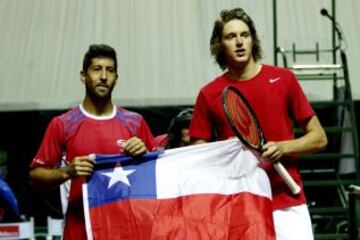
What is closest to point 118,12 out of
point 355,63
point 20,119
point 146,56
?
point 146,56

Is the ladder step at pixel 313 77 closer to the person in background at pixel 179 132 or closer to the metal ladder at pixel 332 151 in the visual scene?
the metal ladder at pixel 332 151

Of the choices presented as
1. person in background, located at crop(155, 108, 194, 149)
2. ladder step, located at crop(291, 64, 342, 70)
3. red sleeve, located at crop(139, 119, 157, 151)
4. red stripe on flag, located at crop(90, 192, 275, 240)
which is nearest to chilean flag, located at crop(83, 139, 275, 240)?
red stripe on flag, located at crop(90, 192, 275, 240)

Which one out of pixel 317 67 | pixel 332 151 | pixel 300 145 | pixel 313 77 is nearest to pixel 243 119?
pixel 300 145

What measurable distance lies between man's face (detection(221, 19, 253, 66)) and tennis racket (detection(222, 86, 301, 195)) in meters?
0.27

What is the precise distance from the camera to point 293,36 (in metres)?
11.9

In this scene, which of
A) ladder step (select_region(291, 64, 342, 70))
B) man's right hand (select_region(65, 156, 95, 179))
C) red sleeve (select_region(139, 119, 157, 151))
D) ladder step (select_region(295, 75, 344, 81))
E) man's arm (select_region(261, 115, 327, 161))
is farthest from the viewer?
ladder step (select_region(295, 75, 344, 81))

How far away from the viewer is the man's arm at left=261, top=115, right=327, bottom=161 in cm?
529

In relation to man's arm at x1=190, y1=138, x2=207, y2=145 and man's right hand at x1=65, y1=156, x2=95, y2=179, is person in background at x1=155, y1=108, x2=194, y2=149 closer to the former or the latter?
man's arm at x1=190, y1=138, x2=207, y2=145

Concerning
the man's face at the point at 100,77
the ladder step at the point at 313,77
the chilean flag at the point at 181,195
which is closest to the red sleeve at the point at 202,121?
the chilean flag at the point at 181,195

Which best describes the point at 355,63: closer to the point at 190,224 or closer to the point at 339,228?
the point at 339,228

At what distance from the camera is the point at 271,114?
5.52 m

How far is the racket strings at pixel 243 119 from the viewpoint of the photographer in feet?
17.6

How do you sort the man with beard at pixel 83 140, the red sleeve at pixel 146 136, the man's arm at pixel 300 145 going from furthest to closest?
1. the red sleeve at pixel 146 136
2. the man with beard at pixel 83 140
3. the man's arm at pixel 300 145

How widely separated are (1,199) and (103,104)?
3.89 m
